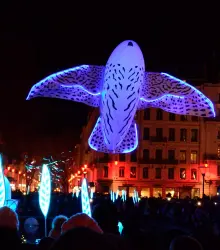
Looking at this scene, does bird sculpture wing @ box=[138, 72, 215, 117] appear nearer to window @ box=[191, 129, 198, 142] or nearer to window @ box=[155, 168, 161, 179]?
window @ box=[155, 168, 161, 179]

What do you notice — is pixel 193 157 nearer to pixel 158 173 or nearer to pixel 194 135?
pixel 194 135

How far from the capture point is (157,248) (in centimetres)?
485

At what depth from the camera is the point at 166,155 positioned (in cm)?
6775

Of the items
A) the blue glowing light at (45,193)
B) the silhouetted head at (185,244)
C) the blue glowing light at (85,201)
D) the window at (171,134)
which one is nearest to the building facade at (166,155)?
the window at (171,134)

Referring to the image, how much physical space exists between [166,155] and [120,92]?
56.9 meters

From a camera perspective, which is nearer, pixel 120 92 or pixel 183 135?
pixel 120 92

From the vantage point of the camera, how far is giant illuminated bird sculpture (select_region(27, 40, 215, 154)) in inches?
460

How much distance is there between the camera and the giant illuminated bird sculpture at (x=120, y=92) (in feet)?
38.3

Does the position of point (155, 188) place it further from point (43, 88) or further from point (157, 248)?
point (157, 248)

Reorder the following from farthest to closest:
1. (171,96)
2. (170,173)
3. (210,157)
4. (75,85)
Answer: (170,173) → (210,157) → (171,96) → (75,85)

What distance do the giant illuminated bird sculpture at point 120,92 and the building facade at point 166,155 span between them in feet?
167

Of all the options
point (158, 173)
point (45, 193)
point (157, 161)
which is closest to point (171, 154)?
point (157, 161)

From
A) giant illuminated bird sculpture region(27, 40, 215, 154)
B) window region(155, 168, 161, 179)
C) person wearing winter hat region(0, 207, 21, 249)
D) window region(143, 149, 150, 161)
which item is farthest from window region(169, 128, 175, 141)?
person wearing winter hat region(0, 207, 21, 249)

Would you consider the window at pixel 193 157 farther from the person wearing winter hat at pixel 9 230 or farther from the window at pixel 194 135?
the person wearing winter hat at pixel 9 230
